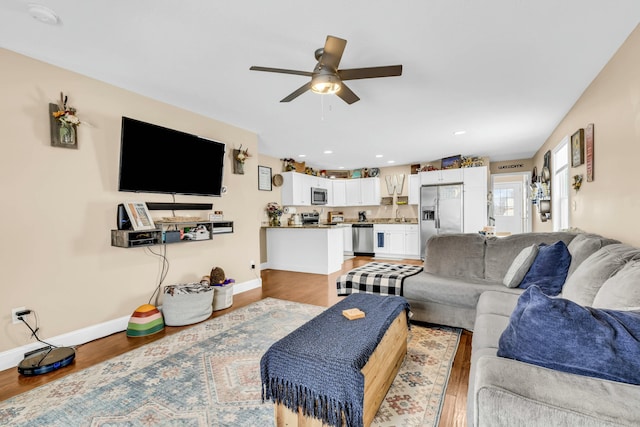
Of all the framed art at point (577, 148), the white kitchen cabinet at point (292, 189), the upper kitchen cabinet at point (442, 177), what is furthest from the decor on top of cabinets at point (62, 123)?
the upper kitchen cabinet at point (442, 177)

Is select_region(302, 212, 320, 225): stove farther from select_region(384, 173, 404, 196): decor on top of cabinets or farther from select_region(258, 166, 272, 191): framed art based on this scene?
select_region(384, 173, 404, 196): decor on top of cabinets

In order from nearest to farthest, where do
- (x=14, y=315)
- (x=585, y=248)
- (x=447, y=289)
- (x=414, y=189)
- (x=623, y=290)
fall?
(x=623, y=290), (x=585, y=248), (x=14, y=315), (x=447, y=289), (x=414, y=189)

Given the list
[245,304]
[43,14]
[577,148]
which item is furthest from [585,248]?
[43,14]

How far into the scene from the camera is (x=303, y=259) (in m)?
5.61

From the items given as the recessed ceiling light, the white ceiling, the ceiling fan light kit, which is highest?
the recessed ceiling light

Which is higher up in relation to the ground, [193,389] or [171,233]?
[171,233]

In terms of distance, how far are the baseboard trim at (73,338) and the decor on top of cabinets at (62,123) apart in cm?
167

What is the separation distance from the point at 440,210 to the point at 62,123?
6402 mm

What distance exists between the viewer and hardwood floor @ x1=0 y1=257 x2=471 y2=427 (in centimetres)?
177

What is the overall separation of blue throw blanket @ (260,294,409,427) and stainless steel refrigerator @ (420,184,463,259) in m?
5.35

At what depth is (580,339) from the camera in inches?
35.8

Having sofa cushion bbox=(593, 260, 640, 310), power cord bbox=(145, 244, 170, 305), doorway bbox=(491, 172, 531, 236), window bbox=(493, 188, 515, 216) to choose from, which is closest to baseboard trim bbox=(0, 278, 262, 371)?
power cord bbox=(145, 244, 170, 305)

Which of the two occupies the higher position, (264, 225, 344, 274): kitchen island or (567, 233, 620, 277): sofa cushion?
(567, 233, 620, 277): sofa cushion

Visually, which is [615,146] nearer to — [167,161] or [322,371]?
[322,371]
